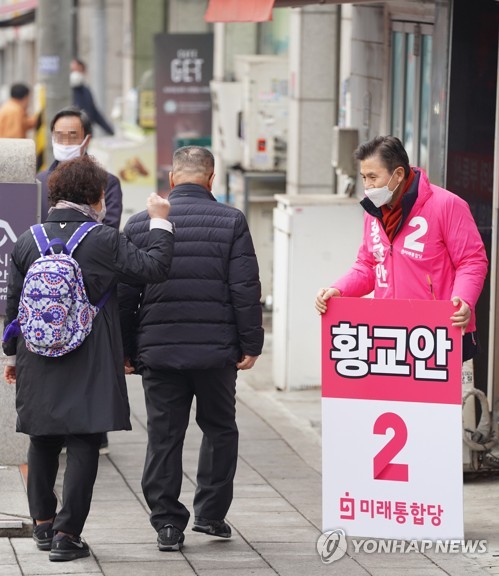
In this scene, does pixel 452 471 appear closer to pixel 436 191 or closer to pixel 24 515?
pixel 436 191

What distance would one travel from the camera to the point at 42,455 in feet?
20.9

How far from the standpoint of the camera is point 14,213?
24.8 ft

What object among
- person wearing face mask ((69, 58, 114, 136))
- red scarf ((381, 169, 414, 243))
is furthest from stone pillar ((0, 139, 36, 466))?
person wearing face mask ((69, 58, 114, 136))

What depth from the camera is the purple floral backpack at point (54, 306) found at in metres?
6.07

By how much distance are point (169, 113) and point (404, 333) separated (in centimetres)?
1105

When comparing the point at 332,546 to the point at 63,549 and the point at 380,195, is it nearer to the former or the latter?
the point at 63,549

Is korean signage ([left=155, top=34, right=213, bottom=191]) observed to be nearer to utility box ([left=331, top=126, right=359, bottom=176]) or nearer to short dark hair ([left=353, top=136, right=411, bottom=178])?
utility box ([left=331, top=126, right=359, bottom=176])

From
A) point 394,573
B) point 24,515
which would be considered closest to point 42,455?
point 24,515

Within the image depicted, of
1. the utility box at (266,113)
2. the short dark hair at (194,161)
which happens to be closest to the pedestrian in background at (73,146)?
the short dark hair at (194,161)

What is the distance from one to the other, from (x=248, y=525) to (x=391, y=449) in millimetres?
1043

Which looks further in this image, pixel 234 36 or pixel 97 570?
pixel 234 36

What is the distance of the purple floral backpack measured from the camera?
6.07m

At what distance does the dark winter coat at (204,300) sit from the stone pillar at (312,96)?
6248 mm

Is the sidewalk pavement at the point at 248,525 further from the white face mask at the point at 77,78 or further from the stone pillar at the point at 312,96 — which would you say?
the white face mask at the point at 77,78
